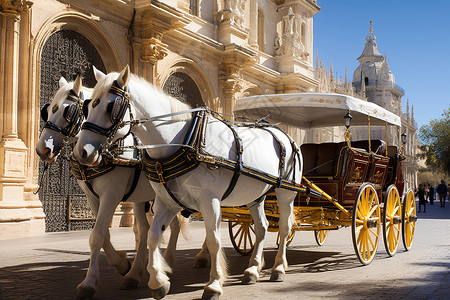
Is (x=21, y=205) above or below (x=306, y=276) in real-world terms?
above

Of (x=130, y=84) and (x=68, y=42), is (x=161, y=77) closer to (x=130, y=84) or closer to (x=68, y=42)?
(x=68, y=42)

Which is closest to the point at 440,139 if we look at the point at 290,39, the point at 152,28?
the point at 290,39

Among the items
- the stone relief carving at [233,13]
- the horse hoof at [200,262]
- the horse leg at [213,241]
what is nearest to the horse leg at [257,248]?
the horse leg at [213,241]

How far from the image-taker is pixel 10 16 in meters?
10.3

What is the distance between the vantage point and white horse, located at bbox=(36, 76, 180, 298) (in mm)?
4480

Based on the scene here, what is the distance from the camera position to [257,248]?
17.5 ft

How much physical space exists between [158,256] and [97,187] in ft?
3.54

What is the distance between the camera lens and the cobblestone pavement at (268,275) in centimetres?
462

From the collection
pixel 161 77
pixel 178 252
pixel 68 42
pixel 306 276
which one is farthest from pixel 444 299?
pixel 161 77

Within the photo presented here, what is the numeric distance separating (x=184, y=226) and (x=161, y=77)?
9.11 m

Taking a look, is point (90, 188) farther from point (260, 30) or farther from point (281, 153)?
point (260, 30)

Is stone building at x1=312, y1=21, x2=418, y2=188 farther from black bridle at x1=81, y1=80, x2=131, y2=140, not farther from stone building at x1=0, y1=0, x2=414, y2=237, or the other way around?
black bridle at x1=81, y1=80, x2=131, y2=140

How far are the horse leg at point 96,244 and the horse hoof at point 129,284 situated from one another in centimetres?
42

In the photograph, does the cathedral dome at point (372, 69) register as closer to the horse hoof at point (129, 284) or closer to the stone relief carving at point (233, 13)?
the stone relief carving at point (233, 13)
